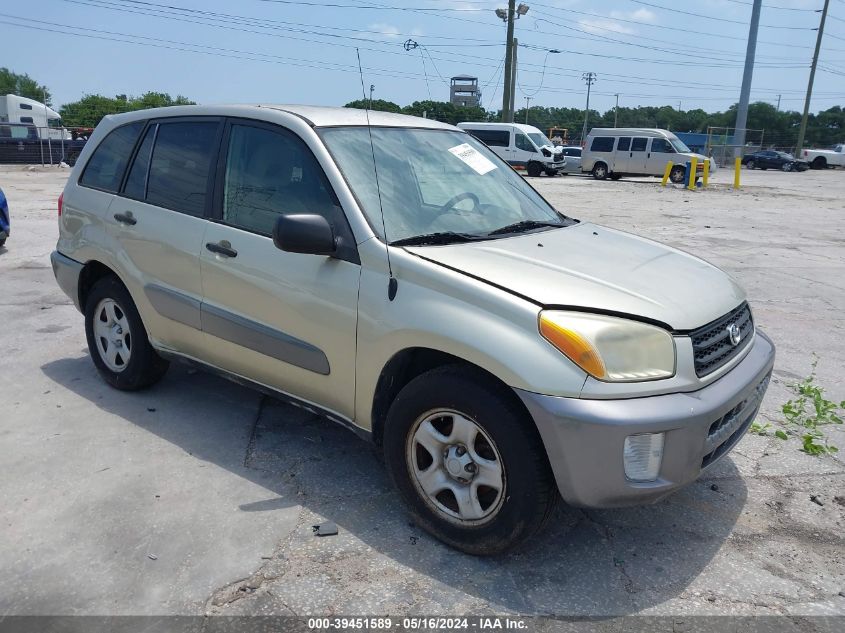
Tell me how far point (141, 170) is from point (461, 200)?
2.06 m

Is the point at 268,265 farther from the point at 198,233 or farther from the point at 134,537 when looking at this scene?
the point at 134,537

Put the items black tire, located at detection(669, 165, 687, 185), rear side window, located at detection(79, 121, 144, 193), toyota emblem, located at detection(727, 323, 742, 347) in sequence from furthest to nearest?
1. black tire, located at detection(669, 165, 687, 185)
2. rear side window, located at detection(79, 121, 144, 193)
3. toyota emblem, located at detection(727, 323, 742, 347)

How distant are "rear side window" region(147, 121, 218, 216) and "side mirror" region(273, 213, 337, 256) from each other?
102cm

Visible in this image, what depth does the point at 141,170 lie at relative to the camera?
4.27 m

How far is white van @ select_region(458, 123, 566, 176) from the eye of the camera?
30641 mm

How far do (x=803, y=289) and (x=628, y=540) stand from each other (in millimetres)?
6027

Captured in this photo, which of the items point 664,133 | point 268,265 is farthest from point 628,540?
point 664,133

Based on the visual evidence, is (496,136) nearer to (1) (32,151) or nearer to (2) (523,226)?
(1) (32,151)

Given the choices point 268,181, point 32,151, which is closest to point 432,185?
point 268,181

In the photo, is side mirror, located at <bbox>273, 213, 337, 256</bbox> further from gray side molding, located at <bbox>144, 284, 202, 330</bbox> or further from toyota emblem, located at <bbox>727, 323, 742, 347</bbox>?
toyota emblem, located at <bbox>727, 323, 742, 347</bbox>

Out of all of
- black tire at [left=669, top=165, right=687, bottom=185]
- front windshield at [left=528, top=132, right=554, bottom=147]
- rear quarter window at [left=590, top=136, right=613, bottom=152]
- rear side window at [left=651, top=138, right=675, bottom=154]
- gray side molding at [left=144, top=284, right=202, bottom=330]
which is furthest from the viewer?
front windshield at [left=528, top=132, right=554, bottom=147]

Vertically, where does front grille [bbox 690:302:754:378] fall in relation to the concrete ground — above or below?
above

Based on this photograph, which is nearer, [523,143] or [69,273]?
[69,273]

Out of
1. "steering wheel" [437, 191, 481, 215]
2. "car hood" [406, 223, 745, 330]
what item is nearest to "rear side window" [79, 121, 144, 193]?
"steering wheel" [437, 191, 481, 215]
